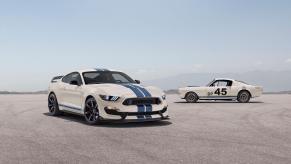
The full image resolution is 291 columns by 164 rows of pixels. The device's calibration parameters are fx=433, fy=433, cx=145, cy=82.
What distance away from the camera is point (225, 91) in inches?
824

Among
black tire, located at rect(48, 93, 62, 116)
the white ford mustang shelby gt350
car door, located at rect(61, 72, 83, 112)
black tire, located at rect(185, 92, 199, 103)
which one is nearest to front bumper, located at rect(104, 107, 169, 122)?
the white ford mustang shelby gt350

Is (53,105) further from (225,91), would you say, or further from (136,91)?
(225,91)

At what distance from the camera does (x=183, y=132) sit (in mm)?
9266

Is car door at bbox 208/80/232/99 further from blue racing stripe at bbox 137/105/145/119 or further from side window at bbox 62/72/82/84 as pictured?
blue racing stripe at bbox 137/105/145/119

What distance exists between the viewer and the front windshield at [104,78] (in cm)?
1205

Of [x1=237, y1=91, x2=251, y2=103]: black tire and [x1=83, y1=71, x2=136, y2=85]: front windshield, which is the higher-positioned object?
[x1=83, y1=71, x2=136, y2=85]: front windshield

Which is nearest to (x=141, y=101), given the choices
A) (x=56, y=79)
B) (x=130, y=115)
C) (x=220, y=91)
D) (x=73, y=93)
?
(x=130, y=115)

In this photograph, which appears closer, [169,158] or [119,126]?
[169,158]

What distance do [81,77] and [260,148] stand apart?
247 inches

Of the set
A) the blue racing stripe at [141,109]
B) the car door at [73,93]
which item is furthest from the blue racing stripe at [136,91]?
the car door at [73,93]

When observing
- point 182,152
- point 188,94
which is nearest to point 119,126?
point 182,152

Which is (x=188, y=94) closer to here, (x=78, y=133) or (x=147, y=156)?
(x=78, y=133)

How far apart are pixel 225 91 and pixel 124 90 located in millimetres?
11122

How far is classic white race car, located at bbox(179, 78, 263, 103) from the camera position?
20.9 meters
